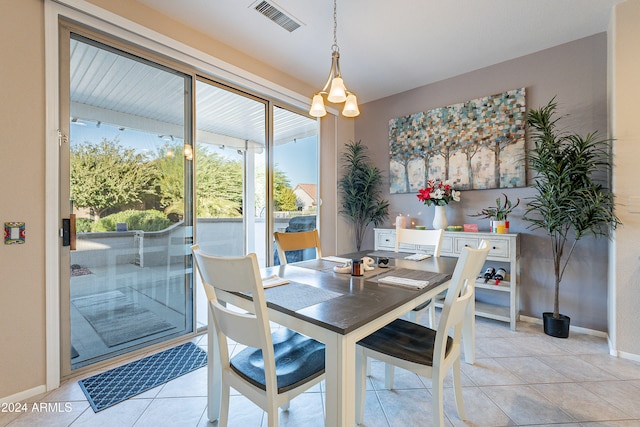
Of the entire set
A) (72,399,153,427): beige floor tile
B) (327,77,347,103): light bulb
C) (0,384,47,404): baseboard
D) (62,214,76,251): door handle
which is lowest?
(72,399,153,427): beige floor tile

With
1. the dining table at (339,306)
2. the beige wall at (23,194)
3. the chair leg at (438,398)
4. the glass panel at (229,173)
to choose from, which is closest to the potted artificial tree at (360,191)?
the glass panel at (229,173)

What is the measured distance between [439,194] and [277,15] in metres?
2.36

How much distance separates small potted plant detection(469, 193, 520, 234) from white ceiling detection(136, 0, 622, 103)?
1.55m

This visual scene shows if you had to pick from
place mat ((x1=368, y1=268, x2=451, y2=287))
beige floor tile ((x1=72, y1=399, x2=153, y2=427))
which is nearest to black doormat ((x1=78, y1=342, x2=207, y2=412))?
beige floor tile ((x1=72, y1=399, x2=153, y2=427))

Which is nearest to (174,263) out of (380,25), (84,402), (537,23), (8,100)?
(84,402)

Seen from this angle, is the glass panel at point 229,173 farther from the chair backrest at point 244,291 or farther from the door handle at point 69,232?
the chair backrest at point 244,291

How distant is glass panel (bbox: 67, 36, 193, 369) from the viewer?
1987 mm

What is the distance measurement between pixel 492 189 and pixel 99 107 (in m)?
3.73

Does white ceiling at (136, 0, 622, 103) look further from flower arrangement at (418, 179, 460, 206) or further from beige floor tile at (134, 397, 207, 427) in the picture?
beige floor tile at (134, 397, 207, 427)

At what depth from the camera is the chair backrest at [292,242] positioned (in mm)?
2232

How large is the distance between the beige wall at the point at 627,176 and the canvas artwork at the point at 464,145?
2.41 feet

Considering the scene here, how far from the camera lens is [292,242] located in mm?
2338

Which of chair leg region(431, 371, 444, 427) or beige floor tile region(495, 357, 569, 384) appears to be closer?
chair leg region(431, 371, 444, 427)

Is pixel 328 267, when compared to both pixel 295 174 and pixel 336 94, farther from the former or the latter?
pixel 295 174
